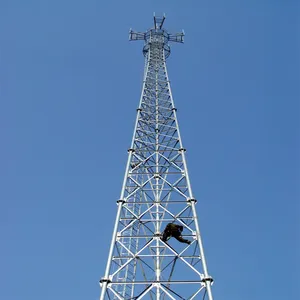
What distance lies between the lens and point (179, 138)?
16.7 metres

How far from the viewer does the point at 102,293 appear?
10430mm

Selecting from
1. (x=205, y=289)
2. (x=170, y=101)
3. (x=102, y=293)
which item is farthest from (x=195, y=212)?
(x=170, y=101)

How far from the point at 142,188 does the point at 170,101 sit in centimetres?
646

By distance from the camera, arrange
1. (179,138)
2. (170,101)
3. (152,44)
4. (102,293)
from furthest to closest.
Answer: (152,44) → (170,101) → (179,138) → (102,293)

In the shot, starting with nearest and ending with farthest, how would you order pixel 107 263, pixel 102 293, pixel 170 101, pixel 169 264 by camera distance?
pixel 102 293 < pixel 107 263 < pixel 169 264 < pixel 170 101

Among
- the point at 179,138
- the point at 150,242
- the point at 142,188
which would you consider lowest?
the point at 150,242

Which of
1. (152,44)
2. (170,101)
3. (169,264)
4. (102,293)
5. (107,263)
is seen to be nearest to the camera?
(102,293)

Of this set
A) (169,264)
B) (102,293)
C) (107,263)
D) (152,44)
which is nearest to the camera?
(102,293)

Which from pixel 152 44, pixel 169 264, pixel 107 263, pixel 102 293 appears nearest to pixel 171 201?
pixel 169 264

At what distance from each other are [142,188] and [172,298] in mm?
4771

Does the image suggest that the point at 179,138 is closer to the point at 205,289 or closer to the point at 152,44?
the point at 205,289

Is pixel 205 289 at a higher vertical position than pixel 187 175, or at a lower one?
lower

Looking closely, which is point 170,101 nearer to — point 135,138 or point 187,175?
point 135,138

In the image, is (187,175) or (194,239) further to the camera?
(187,175)
